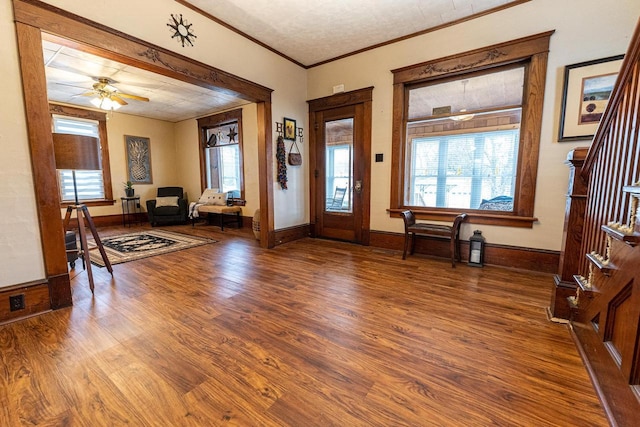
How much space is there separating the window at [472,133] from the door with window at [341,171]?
0.51 metres

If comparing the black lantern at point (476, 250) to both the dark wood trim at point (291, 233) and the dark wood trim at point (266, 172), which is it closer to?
the dark wood trim at point (291, 233)

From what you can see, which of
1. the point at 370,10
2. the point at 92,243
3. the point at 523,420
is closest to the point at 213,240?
the point at 92,243

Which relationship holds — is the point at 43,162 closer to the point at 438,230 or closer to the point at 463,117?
the point at 438,230

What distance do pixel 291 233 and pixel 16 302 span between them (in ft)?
10.3

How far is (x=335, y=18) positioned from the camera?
3.19 metres

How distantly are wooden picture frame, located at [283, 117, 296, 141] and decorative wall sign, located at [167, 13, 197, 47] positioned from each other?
1.64m

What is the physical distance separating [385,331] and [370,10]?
336cm

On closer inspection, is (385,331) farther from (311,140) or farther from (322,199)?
(311,140)

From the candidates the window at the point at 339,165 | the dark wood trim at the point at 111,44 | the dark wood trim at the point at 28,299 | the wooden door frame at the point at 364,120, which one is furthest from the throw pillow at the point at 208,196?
the dark wood trim at the point at 28,299

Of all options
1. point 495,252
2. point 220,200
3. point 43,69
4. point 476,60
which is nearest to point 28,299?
point 43,69

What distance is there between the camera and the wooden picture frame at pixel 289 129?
14.1 feet

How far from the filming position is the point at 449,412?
3.96ft

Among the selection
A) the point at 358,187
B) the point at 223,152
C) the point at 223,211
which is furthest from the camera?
the point at 223,152

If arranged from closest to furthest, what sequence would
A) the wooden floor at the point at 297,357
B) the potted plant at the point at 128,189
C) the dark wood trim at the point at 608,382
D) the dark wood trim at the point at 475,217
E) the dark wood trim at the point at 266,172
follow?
1. the dark wood trim at the point at 608,382
2. the wooden floor at the point at 297,357
3. the dark wood trim at the point at 475,217
4. the dark wood trim at the point at 266,172
5. the potted plant at the point at 128,189
